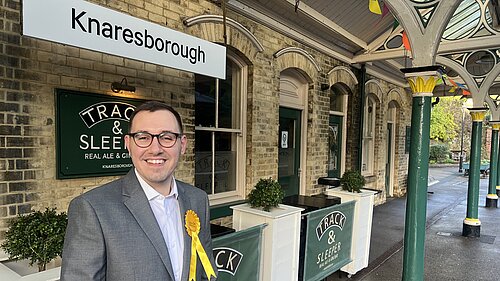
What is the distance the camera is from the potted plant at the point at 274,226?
3037mm

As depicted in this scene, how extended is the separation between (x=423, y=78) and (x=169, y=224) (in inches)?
123

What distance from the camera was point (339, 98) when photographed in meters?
7.33

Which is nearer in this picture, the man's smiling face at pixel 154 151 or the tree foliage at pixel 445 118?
the man's smiling face at pixel 154 151

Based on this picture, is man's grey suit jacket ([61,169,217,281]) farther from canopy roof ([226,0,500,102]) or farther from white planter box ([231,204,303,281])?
canopy roof ([226,0,500,102])

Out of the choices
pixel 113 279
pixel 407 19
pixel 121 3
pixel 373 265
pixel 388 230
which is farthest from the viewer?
pixel 388 230

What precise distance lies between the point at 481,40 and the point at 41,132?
6.59m

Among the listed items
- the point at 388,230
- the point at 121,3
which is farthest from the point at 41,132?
the point at 388,230

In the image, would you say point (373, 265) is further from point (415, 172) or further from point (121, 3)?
point (121, 3)

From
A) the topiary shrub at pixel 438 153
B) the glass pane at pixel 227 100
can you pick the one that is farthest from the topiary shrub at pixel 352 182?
the topiary shrub at pixel 438 153

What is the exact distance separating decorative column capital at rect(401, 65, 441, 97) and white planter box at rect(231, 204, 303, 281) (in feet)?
5.95

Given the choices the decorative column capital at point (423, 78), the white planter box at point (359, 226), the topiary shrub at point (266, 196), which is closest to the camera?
the topiary shrub at point (266, 196)

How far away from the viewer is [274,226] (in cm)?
302

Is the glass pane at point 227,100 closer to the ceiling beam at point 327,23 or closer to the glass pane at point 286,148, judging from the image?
the glass pane at point 286,148

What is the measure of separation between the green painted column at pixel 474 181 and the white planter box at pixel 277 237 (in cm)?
517
